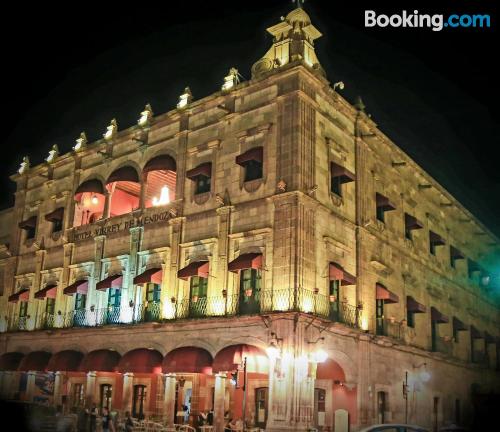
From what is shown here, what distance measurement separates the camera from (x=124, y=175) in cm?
3069

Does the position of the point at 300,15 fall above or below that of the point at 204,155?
above

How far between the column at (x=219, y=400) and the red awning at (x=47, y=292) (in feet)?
40.7

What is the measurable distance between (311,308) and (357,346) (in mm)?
4173

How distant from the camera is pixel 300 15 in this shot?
88.5ft

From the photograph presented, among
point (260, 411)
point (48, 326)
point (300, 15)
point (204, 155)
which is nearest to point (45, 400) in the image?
point (48, 326)

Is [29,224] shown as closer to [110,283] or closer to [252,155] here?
[110,283]

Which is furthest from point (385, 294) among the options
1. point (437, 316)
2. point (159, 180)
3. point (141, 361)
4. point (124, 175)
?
point (124, 175)

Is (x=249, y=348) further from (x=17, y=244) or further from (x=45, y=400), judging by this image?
(x=17, y=244)

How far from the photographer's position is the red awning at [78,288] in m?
A: 31.1

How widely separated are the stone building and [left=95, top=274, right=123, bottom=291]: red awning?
0.34 feet

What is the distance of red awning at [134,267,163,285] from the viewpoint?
27188 millimetres

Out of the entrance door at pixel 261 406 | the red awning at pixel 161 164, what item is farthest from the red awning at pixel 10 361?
the entrance door at pixel 261 406

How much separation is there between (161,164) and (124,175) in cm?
267

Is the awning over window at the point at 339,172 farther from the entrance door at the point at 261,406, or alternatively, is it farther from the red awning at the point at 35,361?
the red awning at the point at 35,361
